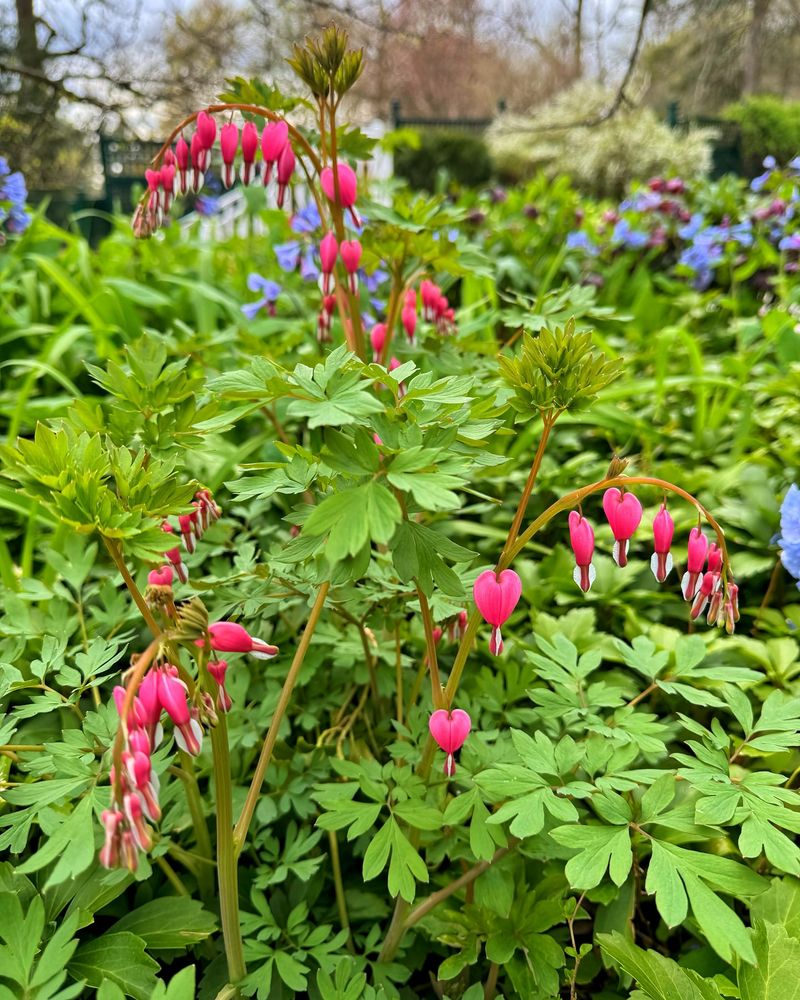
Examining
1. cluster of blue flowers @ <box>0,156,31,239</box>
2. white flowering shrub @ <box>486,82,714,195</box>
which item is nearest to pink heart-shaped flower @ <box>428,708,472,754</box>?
cluster of blue flowers @ <box>0,156,31,239</box>

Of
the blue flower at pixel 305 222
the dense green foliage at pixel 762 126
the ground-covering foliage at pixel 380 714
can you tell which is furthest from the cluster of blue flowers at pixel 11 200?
the dense green foliage at pixel 762 126

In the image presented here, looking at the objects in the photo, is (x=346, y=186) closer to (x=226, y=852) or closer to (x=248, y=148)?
(x=248, y=148)

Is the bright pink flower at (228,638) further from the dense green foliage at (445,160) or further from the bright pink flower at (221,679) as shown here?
Answer: the dense green foliage at (445,160)

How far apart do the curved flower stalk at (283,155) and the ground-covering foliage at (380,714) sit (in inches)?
0.5

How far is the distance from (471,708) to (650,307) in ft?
10.3

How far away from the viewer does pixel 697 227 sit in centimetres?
398

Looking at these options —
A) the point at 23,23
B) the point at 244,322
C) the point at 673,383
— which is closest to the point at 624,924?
the point at 673,383

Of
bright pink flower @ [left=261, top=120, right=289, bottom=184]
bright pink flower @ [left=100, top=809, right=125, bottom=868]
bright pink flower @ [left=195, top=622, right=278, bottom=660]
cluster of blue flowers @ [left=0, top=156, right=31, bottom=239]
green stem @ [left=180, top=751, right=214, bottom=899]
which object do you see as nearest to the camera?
bright pink flower @ [left=100, top=809, right=125, bottom=868]

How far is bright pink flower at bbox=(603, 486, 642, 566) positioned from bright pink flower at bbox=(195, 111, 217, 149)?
A: 0.96 meters

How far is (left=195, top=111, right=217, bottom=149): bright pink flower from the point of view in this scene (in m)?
1.28

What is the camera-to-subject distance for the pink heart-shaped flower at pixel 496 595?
2.94 feet

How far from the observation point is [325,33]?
1140 mm

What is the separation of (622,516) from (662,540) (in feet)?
0.35

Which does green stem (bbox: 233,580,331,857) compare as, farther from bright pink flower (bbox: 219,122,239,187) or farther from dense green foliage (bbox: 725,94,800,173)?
dense green foliage (bbox: 725,94,800,173)
